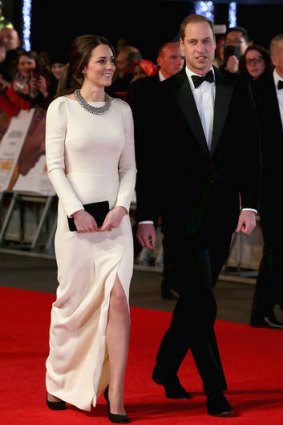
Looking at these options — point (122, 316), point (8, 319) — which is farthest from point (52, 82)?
point (122, 316)

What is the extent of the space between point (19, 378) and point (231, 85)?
6.87 ft

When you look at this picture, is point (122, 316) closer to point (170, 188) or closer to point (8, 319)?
point (170, 188)

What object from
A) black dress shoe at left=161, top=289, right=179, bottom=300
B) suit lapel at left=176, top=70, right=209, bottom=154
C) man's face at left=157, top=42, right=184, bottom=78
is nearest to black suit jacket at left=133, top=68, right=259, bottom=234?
suit lapel at left=176, top=70, right=209, bottom=154

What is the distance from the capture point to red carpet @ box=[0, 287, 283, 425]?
247 inches

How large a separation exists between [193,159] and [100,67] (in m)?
0.68

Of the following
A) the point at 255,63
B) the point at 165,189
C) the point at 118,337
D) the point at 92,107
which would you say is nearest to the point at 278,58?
the point at 255,63

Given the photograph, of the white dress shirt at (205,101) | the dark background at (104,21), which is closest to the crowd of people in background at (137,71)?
the white dress shirt at (205,101)

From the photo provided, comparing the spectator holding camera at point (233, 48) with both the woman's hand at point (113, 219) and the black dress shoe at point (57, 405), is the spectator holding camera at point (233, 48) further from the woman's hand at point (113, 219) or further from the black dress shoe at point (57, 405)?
the black dress shoe at point (57, 405)

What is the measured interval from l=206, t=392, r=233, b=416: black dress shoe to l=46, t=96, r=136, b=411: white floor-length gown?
1.75 feet

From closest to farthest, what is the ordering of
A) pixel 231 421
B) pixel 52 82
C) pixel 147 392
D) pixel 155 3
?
1. pixel 231 421
2. pixel 147 392
3. pixel 52 82
4. pixel 155 3

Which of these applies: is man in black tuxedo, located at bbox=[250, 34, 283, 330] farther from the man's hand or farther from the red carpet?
the man's hand

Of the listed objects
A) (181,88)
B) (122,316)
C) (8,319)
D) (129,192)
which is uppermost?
(181,88)

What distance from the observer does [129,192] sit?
6.34 m

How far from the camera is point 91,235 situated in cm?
627
